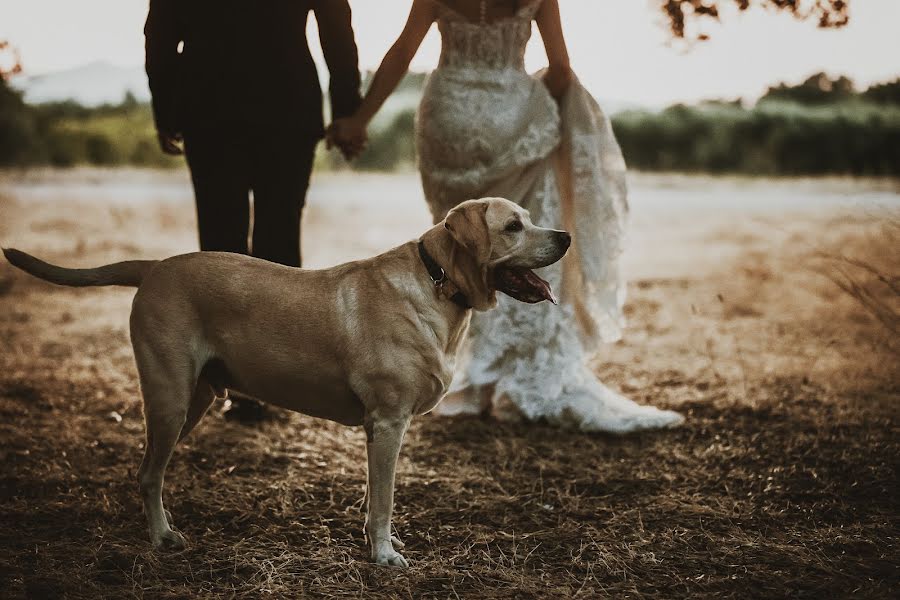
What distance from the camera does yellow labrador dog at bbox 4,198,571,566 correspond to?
9.34 feet

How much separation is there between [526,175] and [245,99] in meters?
1.44

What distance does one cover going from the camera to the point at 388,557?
2887mm

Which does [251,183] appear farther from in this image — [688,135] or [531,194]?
[688,135]

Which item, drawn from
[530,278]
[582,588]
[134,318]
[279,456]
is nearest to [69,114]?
[279,456]

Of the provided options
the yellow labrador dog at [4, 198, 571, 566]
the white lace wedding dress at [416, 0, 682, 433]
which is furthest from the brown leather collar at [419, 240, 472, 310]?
the white lace wedding dress at [416, 0, 682, 433]

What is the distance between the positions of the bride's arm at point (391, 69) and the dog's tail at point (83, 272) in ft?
4.50

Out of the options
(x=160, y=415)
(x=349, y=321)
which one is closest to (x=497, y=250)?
(x=349, y=321)

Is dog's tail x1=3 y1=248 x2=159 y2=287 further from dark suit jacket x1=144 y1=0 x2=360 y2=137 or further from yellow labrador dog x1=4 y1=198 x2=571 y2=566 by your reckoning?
dark suit jacket x1=144 y1=0 x2=360 y2=137

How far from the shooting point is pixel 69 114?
317 inches

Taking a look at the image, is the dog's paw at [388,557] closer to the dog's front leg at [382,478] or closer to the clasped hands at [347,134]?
the dog's front leg at [382,478]

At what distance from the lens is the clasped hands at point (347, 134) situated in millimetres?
4051

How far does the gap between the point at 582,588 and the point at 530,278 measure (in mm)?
1003

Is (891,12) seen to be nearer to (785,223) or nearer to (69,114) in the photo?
(785,223)

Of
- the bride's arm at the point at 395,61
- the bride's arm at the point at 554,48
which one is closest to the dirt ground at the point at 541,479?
the bride's arm at the point at 554,48
